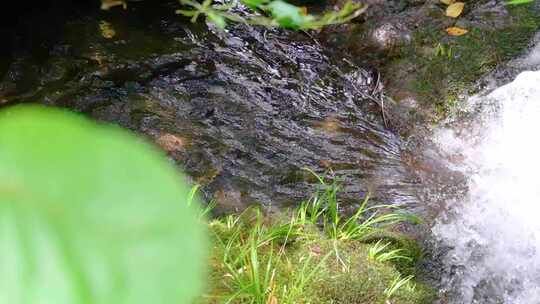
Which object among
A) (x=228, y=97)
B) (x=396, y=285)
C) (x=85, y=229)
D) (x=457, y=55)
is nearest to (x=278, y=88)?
(x=228, y=97)

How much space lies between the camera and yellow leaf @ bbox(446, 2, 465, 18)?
208 inches

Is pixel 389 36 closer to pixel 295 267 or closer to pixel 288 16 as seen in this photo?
pixel 295 267

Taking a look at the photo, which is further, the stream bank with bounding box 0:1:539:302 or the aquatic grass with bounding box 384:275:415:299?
the stream bank with bounding box 0:1:539:302

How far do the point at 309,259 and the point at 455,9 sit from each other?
3.73 metres

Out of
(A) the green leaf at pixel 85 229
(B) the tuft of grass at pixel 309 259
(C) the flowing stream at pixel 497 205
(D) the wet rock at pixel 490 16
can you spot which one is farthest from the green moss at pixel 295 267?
(D) the wet rock at pixel 490 16

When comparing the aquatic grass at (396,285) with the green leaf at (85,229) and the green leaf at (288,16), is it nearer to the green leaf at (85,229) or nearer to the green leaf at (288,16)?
the green leaf at (288,16)

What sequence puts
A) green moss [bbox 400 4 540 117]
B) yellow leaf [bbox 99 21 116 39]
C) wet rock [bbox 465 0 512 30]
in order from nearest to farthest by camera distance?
1. green moss [bbox 400 4 540 117]
2. yellow leaf [bbox 99 21 116 39]
3. wet rock [bbox 465 0 512 30]

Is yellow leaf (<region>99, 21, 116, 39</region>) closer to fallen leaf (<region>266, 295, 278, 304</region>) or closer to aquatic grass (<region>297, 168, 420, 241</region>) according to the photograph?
aquatic grass (<region>297, 168, 420, 241</region>)

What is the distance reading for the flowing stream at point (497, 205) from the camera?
10.5 feet

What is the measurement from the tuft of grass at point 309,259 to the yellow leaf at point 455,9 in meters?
2.80

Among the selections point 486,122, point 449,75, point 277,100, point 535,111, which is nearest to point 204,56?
point 277,100

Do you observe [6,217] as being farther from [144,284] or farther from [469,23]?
[469,23]

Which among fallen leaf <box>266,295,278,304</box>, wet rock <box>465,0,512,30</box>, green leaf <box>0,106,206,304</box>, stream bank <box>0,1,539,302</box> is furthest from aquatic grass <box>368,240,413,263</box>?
wet rock <box>465,0,512,30</box>

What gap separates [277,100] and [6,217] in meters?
4.18
